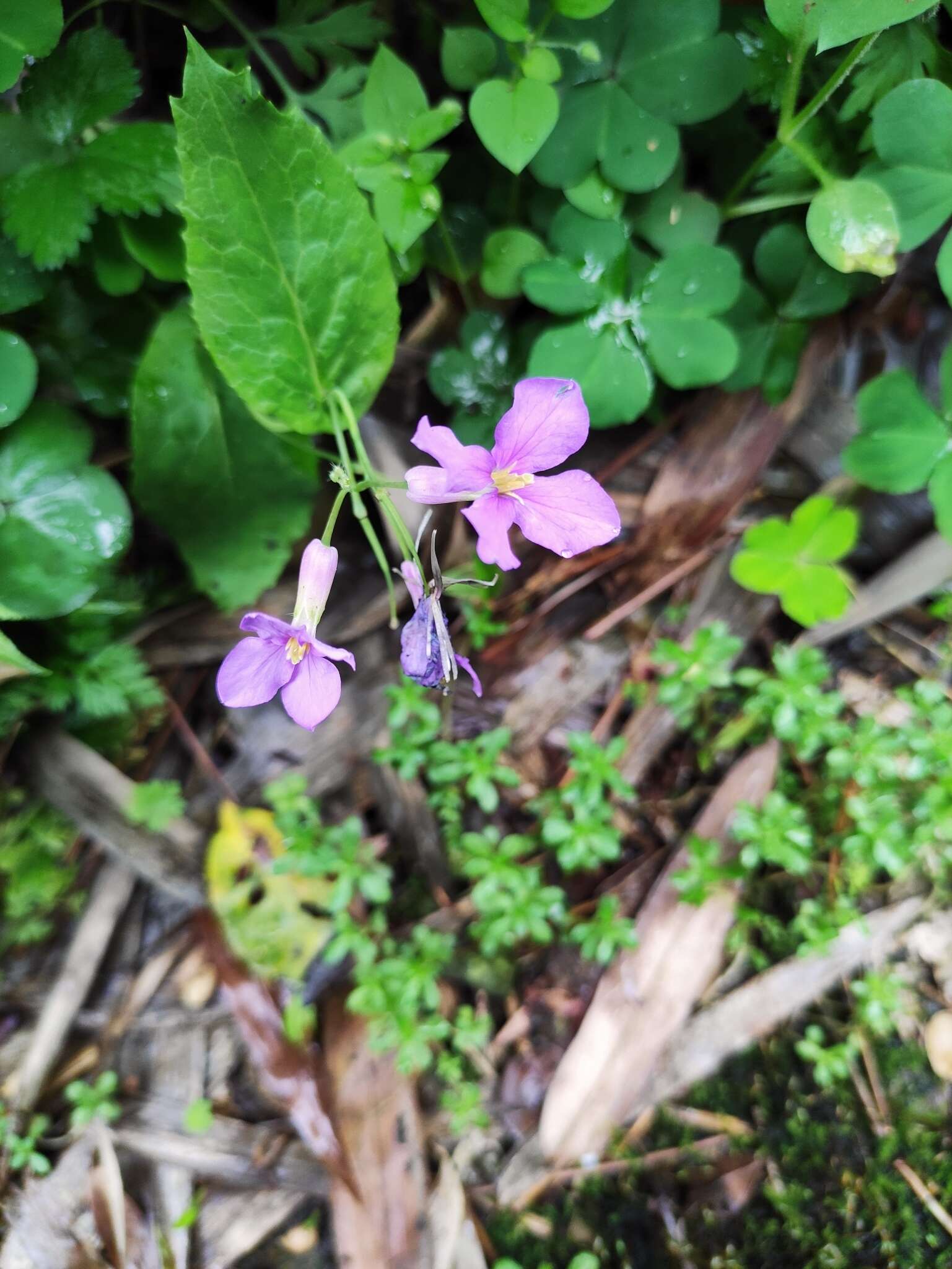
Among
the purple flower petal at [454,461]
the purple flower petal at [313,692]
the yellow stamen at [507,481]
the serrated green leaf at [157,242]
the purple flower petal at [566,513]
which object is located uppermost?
the serrated green leaf at [157,242]

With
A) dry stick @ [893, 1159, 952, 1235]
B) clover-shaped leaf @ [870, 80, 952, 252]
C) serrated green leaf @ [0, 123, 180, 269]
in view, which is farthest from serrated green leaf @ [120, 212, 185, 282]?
dry stick @ [893, 1159, 952, 1235]

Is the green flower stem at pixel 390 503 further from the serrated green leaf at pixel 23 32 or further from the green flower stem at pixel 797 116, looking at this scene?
the green flower stem at pixel 797 116

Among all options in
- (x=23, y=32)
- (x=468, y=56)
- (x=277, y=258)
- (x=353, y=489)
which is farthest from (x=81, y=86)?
(x=353, y=489)

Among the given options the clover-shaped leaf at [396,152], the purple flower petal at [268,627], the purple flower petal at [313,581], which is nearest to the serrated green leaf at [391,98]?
the clover-shaped leaf at [396,152]

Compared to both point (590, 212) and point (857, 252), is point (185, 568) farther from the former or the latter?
point (857, 252)

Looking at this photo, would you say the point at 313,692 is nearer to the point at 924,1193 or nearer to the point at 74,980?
the point at 74,980

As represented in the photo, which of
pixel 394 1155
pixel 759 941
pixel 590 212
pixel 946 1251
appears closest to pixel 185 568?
pixel 590 212
